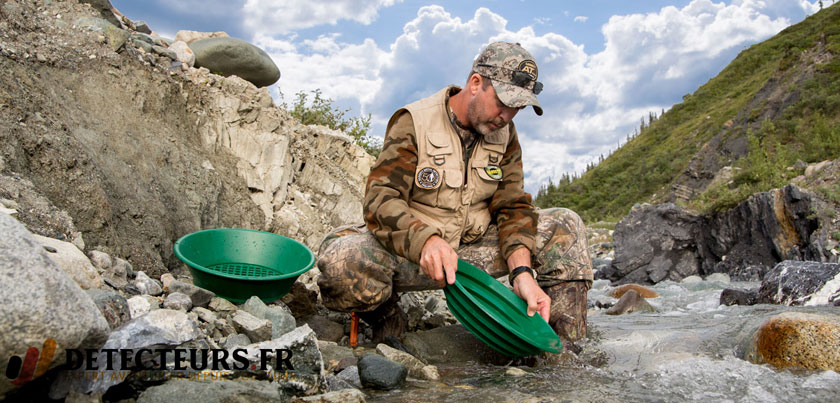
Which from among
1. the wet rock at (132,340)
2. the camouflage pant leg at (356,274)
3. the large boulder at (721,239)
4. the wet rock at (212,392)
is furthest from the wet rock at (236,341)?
the large boulder at (721,239)

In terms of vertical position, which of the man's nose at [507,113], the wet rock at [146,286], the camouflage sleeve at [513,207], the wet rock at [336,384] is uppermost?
the man's nose at [507,113]

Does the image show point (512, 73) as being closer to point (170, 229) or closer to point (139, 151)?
point (170, 229)

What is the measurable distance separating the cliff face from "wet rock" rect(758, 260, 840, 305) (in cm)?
508

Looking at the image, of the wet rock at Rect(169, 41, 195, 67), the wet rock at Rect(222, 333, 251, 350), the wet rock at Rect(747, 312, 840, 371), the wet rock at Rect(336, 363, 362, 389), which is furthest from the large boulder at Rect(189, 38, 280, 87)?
the wet rock at Rect(747, 312, 840, 371)

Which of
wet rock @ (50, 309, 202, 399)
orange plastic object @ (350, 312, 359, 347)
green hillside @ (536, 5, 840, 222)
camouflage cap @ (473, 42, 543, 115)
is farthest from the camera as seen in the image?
green hillside @ (536, 5, 840, 222)

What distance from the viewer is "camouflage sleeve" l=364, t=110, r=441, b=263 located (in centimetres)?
297

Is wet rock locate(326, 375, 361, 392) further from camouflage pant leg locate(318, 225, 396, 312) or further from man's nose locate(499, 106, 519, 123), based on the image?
man's nose locate(499, 106, 519, 123)

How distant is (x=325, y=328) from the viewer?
3.81 meters

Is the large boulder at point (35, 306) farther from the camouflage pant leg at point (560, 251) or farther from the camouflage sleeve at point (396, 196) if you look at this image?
the camouflage pant leg at point (560, 251)

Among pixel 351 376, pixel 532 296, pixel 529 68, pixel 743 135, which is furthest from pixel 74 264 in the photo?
pixel 743 135

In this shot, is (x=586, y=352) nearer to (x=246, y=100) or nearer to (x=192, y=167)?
(x=192, y=167)

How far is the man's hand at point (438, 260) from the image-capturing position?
2678mm

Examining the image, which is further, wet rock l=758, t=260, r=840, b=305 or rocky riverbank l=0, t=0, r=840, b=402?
wet rock l=758, t=260, r=840, b=305

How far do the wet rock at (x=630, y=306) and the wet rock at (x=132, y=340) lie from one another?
4886 millimetres
